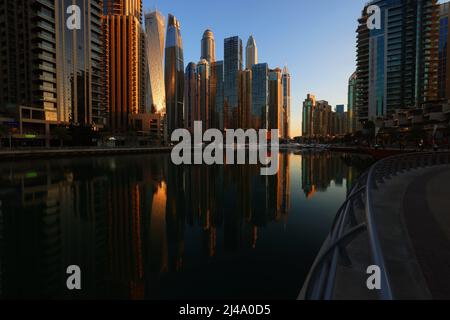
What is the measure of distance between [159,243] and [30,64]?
99974mm

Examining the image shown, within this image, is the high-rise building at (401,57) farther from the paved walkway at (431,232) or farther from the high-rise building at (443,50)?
the paved walkway at (431,232)

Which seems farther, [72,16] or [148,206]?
[72,16]

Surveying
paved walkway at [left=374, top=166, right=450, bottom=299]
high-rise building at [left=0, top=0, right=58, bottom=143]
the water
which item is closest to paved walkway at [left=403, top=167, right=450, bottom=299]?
paved walkway at [left=374, top=166, right=450, bottom=299]

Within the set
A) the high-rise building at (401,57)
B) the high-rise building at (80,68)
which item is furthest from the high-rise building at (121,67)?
the high-rise building at (401,57)

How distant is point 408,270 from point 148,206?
14234 mm

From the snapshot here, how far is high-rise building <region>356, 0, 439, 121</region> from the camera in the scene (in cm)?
11175

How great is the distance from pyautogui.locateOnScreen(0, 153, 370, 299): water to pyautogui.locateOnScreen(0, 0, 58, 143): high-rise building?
75163 millimetres

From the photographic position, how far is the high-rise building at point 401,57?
112 meters

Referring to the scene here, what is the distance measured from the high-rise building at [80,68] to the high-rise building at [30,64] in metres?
2.20

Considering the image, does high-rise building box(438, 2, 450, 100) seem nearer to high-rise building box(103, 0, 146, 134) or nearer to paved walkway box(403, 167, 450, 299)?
paved walkway box(403, 167, 450, 299)

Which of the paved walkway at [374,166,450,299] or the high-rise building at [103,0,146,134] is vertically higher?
the high-rise building at [103,0,146,134]

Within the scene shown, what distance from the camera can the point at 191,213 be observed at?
15.0 meters
